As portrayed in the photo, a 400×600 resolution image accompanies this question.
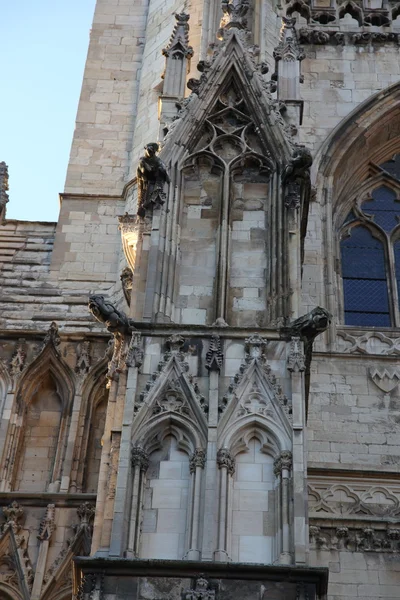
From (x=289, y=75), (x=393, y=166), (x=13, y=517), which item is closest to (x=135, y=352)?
(x=13, y=517)

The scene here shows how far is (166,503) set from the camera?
11.0 meters

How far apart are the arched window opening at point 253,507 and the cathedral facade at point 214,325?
0.02m

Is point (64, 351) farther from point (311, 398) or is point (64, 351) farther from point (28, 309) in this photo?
point (311, 398)

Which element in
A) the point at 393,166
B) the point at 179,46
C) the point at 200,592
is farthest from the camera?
the point at 393,166

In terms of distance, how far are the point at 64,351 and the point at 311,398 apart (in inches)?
126

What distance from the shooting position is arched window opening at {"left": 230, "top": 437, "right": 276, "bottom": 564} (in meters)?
10.7

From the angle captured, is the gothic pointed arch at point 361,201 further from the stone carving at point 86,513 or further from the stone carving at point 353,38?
the stone carving at point 86,513

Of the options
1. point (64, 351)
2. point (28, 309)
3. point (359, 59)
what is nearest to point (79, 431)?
point (64, 351)

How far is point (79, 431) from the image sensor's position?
15.2 m

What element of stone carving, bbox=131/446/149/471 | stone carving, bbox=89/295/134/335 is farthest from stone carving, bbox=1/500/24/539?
stone carving, bbox=131/446/149/471

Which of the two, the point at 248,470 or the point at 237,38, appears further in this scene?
the point at 237,38

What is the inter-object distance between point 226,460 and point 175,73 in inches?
256

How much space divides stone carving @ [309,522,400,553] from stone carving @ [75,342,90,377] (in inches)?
143

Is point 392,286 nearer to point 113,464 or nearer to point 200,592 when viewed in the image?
point 113,464
